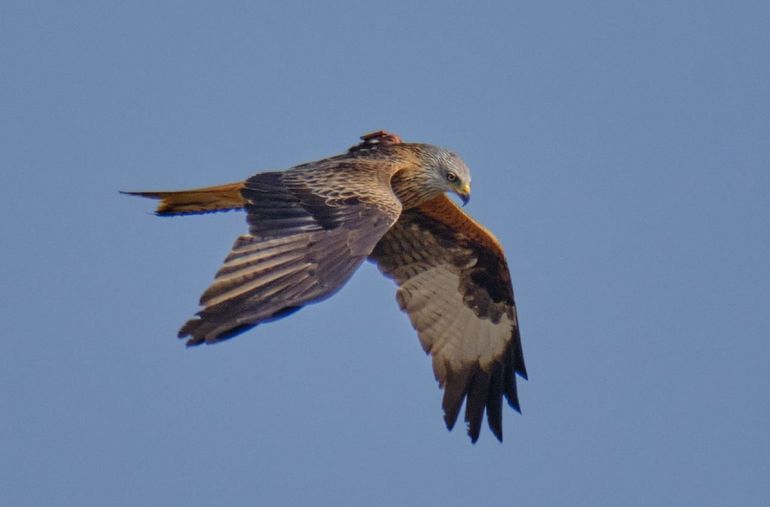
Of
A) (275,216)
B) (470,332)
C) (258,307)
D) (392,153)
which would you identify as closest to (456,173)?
(392,153)

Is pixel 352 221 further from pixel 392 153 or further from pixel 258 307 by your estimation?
pixel 392 153

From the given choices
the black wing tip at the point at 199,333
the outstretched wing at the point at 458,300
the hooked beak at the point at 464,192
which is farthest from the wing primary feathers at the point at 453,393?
the black wing tip at the point at 199,333

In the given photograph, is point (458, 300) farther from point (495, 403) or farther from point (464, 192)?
point (464, 192)

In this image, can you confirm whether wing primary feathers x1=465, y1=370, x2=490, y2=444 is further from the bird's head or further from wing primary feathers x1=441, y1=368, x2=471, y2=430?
the bird's head

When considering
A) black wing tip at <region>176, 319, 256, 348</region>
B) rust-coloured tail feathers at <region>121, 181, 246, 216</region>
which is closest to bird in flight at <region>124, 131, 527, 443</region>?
rust-coloured tail feathers at <region>121, 181, 246, 216</region>

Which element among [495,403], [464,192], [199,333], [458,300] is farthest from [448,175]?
[199,333]

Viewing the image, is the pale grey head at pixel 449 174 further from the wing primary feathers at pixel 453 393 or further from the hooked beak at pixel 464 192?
the wing primary feathers at pixel 453 393

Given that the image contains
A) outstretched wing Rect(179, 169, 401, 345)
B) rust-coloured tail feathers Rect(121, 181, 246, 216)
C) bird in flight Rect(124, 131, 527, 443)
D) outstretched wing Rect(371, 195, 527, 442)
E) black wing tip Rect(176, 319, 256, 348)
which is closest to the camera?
black wing tip Rect(176, 319, 256, 348)
